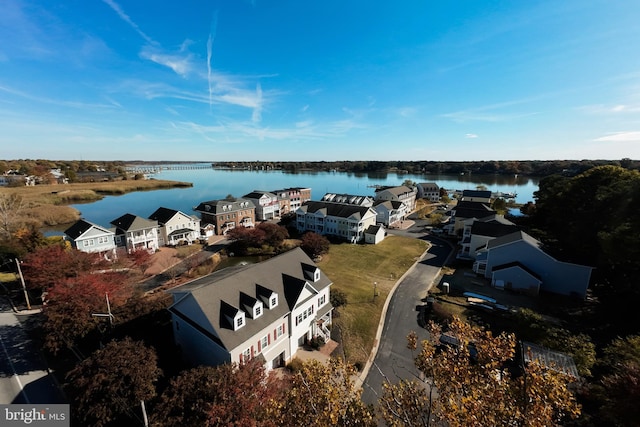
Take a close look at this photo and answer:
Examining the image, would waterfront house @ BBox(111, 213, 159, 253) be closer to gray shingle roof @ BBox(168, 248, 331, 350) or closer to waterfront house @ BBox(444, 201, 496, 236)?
gray shingle roof @ BBox(168, 248, 331, 350)

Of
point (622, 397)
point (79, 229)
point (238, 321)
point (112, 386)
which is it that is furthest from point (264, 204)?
point (622, 397)

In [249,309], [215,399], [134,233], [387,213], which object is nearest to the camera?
[215,399]

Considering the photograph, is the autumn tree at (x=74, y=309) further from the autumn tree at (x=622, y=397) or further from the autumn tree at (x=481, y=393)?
the autumn tree at (x=622, y=397)

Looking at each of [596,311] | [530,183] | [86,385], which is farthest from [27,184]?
[530,183]

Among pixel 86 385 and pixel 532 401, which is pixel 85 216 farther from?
pixel 532 401

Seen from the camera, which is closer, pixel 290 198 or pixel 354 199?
pixel 354 199

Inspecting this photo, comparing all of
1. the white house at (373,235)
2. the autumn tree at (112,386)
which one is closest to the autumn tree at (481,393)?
the autumn tree at (112,386)

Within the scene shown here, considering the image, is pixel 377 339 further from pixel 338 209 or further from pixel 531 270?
pixel 338 209
